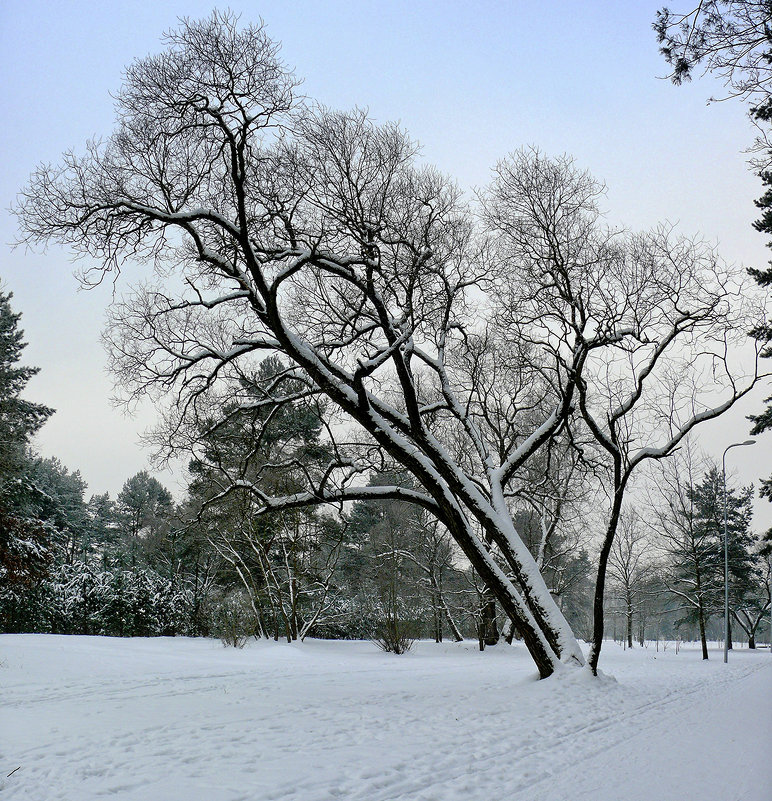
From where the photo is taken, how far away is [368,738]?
6.59 metres

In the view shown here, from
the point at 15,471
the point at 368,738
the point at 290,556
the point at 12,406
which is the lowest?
the point at 368,738

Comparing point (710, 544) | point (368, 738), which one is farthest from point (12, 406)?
point (710, 544)

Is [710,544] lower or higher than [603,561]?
higher

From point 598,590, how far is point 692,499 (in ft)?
78.2

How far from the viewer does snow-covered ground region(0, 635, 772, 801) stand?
4852 millimetres

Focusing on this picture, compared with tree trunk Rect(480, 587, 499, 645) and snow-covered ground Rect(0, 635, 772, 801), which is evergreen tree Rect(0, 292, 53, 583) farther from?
tree trunk Rect(480, 587, 499, 645)

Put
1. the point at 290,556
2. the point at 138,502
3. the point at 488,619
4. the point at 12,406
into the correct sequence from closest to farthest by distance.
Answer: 1. the point at 12,406
2. the point at 290,556
3. the point at 488,619
4. the point at 138,502

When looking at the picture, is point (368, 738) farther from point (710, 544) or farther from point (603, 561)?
point (710, 544)

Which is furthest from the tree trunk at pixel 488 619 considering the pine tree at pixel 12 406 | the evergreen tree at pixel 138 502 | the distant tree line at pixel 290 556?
the evergreen tree at pixel 138 502

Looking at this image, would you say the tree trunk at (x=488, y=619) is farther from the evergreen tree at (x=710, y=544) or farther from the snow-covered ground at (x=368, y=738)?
the snow-covered ground at (x=368, y=738)

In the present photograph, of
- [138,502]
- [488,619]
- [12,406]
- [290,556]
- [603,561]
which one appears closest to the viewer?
[603,561]

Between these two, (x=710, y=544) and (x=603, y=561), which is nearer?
(x=603, y=561)

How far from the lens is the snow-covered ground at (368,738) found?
15.9 feet

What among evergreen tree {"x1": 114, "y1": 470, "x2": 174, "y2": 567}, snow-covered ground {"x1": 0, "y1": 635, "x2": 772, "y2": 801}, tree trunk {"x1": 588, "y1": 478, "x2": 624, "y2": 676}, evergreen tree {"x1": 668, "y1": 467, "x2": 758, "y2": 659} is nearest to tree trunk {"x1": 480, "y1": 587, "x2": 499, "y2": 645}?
evergreen tree {"x1": 668, "y1": 467, "x2": 758, "y2": 659}
